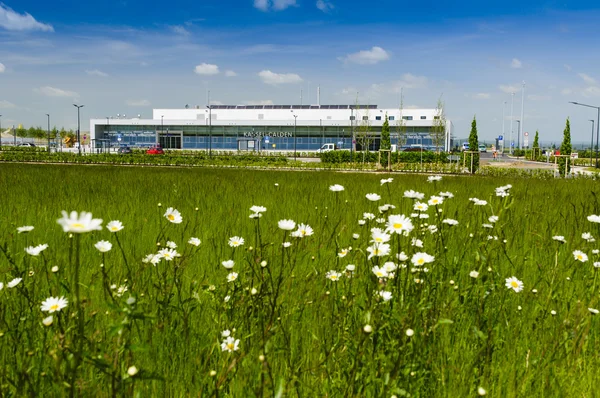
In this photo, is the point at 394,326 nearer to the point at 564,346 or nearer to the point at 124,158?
the point at 564,346

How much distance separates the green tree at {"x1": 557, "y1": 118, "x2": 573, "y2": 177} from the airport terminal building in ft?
136

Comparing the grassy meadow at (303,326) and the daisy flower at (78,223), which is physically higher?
the daisy flower at (78,223)

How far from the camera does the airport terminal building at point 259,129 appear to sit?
8231cm

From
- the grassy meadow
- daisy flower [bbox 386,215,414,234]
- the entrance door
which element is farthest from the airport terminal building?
daisy flower [bbox 386,215,414,234]

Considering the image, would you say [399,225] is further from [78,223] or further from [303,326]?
[78,223]

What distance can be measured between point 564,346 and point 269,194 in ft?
26.6

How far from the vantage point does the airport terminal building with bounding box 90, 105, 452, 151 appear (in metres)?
82.3

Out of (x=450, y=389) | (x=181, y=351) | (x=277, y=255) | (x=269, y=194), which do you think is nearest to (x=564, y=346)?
(x=450, y=389)

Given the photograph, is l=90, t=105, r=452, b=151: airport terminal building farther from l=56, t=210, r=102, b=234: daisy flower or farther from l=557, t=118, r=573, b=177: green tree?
l=56, t=210, r=102, b=234: daisy flower

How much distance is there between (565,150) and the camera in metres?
32.6

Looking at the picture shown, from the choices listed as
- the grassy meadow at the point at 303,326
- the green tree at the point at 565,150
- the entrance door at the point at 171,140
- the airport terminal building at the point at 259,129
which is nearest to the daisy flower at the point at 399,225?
the grassy meadow at the point at 303,326

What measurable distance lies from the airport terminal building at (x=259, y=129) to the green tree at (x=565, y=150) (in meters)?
41.6

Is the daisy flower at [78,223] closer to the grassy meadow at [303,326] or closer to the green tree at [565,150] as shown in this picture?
the grassy meadow at [303,326]

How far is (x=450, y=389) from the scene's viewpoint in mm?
2443
